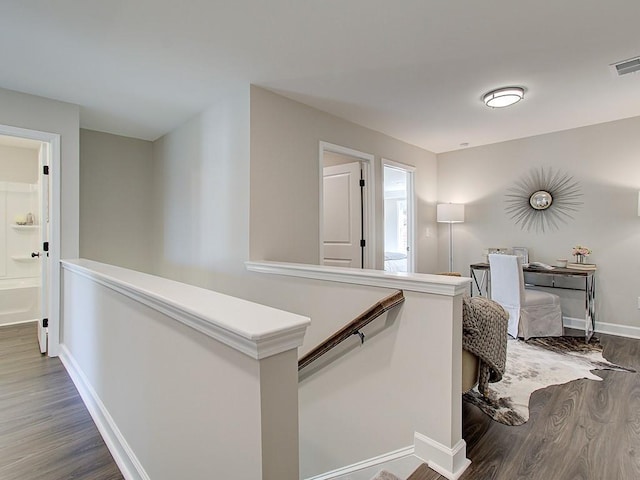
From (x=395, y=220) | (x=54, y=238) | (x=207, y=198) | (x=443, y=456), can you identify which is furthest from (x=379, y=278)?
(x=395, y=220)

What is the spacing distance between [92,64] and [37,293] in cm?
349

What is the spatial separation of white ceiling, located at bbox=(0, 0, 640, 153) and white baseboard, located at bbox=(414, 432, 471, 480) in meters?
2.35

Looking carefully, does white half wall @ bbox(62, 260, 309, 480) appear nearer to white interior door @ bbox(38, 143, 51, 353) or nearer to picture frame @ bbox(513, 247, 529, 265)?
white interior door @ bbox(38, 143, 51, 353)

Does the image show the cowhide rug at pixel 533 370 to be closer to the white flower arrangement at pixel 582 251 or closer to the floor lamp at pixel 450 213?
the white flower arrangement at pixel 582 251

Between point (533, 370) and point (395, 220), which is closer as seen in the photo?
point (533, 370)

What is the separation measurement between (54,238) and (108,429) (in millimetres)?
2065

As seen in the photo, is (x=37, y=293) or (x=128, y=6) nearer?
(x=128, y=6)

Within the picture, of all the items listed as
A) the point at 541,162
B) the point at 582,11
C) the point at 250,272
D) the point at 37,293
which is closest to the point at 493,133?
the point at 541,162

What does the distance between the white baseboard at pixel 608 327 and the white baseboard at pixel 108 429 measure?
4.69 meters

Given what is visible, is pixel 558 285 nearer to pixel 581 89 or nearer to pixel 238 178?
pixel 581 89

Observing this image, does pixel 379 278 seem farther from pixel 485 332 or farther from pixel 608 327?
pixel 608 327

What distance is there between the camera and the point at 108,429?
1910 millimetres

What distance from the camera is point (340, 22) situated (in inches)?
79.3

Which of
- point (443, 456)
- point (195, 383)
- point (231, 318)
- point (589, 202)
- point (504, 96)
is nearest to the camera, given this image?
point (231, 318)
